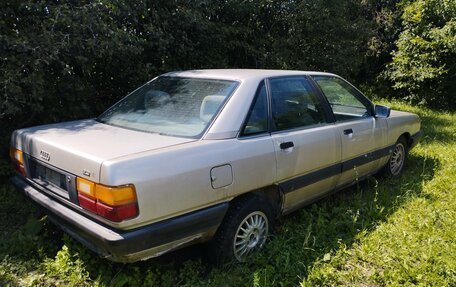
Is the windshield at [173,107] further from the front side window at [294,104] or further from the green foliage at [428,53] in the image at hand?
the green foliage at [428,53]

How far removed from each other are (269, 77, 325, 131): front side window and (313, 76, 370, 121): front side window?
253 mm

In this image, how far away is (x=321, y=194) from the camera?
381cm

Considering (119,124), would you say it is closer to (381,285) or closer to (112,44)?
(112,44)

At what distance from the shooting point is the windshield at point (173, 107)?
9.66ft

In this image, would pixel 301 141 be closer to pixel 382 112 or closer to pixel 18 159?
pixel 382 112

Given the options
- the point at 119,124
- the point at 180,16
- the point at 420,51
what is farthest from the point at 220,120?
the point at 420,51

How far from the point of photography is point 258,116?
3125 mm

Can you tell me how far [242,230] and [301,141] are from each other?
0.92 metres

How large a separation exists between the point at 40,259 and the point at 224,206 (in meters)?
1.59

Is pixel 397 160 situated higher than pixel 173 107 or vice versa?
pixel 173 107

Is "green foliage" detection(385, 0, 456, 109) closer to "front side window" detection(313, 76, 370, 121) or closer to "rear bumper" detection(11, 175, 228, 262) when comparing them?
"front side window" detection(313, 76, 370, 121)

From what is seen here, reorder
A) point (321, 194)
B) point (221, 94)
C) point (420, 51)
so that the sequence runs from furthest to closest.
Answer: point (420, 51)
point (321, 194)
point (221, 94)

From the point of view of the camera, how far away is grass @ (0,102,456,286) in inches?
112

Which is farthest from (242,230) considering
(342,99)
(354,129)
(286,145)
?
(342,99)
